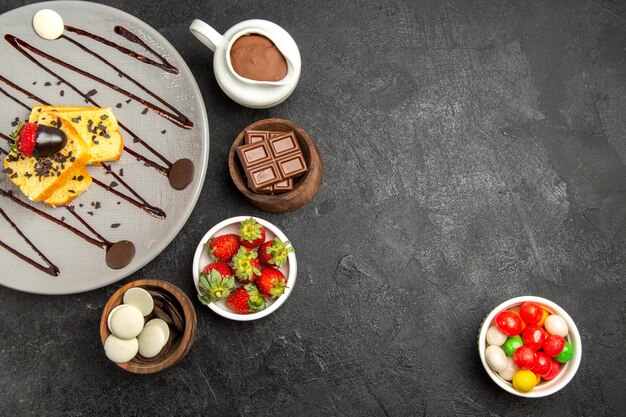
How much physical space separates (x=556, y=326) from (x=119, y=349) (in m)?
1.34

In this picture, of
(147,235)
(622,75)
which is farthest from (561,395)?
(147,235)

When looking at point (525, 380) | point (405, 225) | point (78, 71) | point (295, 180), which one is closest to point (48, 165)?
point (78, 71)

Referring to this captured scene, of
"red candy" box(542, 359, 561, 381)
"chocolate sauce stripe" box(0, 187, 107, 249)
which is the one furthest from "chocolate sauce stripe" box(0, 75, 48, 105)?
"red candy" box(542, 359, 561, 381)

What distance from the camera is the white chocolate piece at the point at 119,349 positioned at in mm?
1743

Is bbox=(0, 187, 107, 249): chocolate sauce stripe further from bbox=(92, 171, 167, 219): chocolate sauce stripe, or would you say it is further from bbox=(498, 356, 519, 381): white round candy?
bbox=(498, 356, 519, 381): white round candy

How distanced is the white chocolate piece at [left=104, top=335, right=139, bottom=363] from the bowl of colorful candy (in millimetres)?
1078

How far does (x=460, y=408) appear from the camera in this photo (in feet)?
6.57

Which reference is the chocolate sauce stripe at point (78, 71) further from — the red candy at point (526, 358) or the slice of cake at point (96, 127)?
the red candy at point (526, 358)

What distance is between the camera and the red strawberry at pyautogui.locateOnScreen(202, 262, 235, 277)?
188 centimetres

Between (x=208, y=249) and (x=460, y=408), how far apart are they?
1003 mm

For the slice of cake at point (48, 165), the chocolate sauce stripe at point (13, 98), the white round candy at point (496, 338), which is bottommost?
the white round candy at point (496, 338)

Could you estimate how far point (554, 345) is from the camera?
1.83 m

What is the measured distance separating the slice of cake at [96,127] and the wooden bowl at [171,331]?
1.43 ft

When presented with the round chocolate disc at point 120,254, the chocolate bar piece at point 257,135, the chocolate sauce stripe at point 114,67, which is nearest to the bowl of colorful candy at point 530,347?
the chocolate bar piece at point 257,135
